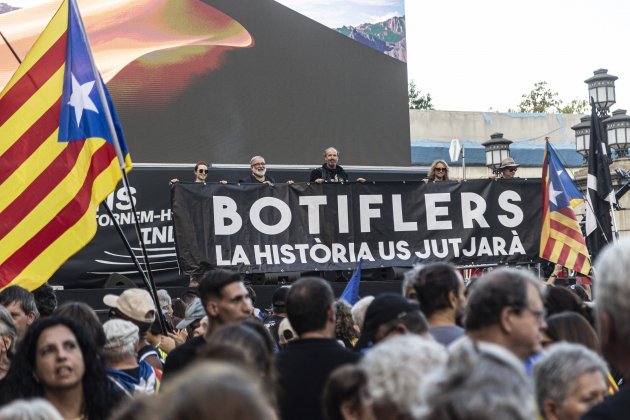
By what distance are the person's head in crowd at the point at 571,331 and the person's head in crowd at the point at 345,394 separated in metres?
1.48

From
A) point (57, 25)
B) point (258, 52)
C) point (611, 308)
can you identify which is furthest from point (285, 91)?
point (611, 308)

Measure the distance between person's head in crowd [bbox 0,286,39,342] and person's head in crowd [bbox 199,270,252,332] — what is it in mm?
1895

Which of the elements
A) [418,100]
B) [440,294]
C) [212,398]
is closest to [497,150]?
[440,294]

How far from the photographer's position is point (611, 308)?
2.90 meters

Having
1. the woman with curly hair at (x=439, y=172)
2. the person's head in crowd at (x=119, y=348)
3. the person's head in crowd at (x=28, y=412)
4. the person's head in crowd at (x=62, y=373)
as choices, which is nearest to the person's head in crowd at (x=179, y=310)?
the woman with curly hair at (x=439, y=172)

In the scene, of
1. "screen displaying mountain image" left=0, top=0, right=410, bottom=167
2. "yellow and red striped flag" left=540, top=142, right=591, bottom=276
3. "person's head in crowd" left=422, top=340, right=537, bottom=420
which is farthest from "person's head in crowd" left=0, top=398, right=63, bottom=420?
"screen displaying mountain image" left=0, top=0, right=410, bottom=167

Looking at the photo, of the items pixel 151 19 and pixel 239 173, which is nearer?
pixel 239 173

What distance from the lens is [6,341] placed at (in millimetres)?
6070

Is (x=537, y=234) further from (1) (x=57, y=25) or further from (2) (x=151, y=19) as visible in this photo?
(2) (x=151, y=19)

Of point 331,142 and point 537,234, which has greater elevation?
point 331,142

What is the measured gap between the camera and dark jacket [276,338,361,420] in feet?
15.5

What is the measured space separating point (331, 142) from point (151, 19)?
12.5 ft

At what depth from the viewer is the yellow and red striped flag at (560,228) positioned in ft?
40.6

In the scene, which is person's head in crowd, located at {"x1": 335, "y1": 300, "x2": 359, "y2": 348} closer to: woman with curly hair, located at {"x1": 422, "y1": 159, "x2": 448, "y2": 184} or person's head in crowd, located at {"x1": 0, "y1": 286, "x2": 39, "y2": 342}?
person's head in crowd, located at {"x1": 0, "y1": 286, "x2": 39, "y2": 342}
